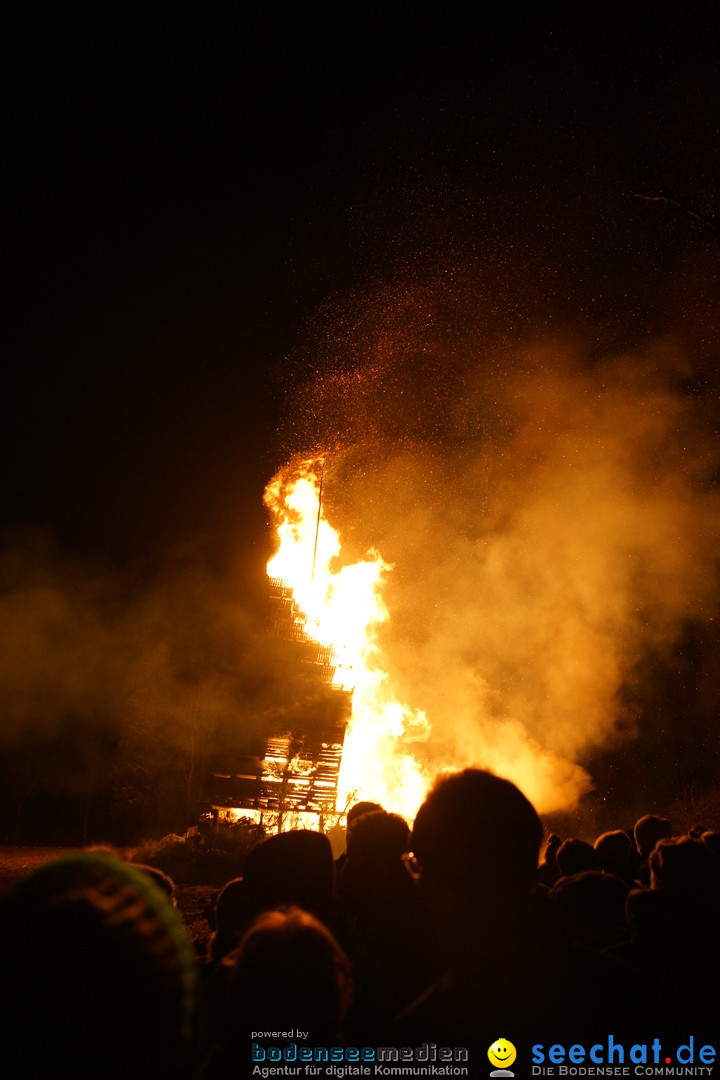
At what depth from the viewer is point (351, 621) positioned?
14570 millimetres

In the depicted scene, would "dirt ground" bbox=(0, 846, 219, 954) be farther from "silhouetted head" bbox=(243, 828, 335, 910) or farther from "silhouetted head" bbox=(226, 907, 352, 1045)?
"silhouetted head" bbox=(226, 907, 352, 1045)

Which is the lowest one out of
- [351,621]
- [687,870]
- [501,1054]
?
[501,1054]

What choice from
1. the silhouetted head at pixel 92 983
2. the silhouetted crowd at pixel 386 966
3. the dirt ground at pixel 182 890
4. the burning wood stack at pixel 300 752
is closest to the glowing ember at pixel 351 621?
the burning wood stack at pixel 300 752

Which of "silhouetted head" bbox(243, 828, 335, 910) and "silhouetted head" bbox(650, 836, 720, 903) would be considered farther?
"silhouetted head" bbox(243, 828, 335, 910)

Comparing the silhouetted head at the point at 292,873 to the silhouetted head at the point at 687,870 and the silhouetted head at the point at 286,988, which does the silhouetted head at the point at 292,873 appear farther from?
the silhouetted head at the point at 687,870

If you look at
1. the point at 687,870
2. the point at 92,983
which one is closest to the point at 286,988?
the point at 92,983

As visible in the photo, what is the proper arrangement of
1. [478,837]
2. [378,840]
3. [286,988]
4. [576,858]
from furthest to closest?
[576,858]
[378,840]
[478,837]
[286,988]

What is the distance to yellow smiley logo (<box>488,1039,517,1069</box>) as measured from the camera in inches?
53.0

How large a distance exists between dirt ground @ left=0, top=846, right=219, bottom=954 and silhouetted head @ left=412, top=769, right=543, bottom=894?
266 cm

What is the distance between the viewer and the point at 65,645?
15664mm

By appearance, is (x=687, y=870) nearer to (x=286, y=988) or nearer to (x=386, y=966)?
(x=386, y=966)

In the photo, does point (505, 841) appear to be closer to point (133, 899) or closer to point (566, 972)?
point (566, 972)

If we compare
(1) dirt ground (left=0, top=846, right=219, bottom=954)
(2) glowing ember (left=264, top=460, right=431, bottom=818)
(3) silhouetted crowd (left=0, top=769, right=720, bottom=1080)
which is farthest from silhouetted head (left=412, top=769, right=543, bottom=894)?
(2) glowing ember (left=264, top=460, right=431, bottom=818)

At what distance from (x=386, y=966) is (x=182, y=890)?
27.3 feet
